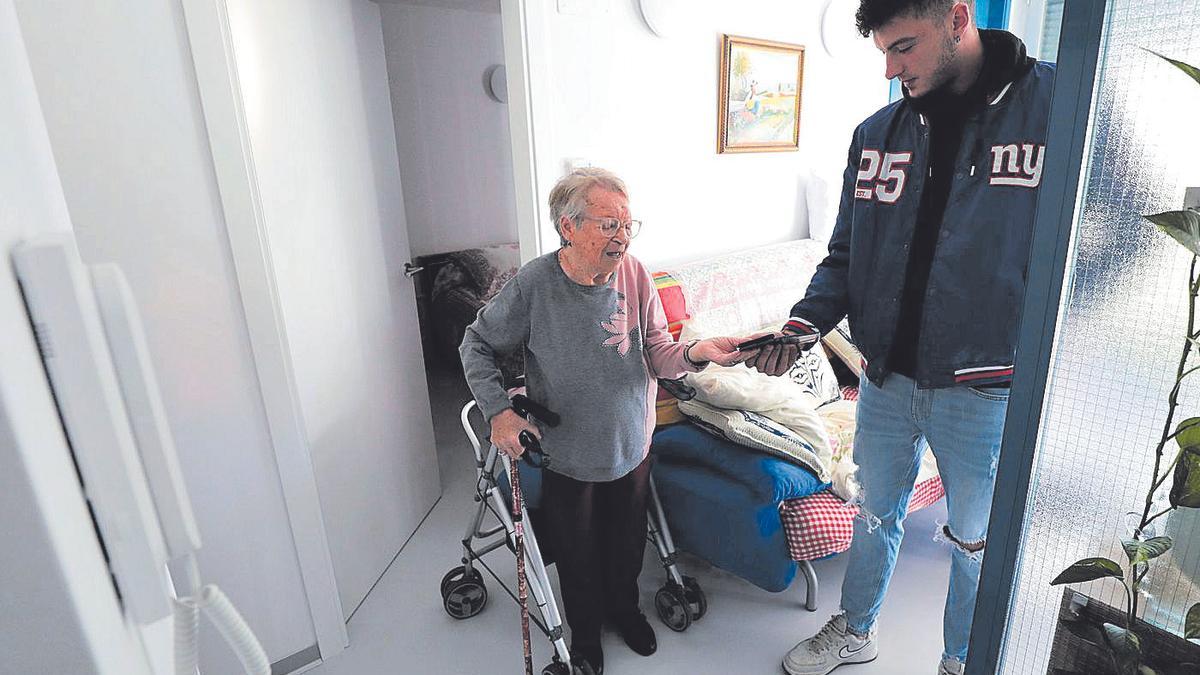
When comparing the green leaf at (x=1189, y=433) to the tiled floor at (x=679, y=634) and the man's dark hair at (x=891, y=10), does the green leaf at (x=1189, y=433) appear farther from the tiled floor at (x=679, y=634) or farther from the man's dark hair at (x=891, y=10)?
the tiled floor at (x=679, y=634)

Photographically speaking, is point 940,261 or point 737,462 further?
point 737,462

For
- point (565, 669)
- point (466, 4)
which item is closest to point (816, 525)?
point (565, 669)

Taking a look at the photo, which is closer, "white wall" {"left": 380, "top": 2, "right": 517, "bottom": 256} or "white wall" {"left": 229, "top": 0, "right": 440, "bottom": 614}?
"white wall" {"left": 229, "top": 0, "right": 440, "bottom": 614}

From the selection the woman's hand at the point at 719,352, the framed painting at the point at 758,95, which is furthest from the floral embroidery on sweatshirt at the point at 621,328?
the framed painting at the point at 758,95

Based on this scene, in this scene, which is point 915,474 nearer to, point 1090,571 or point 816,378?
point 1090,571

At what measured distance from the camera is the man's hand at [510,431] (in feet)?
4.91

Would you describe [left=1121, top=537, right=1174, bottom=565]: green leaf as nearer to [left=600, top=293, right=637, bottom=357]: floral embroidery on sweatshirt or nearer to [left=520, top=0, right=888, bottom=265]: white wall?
[left=600, top=293, right=637, bottom=357]: floral embroidery on sweatshirt

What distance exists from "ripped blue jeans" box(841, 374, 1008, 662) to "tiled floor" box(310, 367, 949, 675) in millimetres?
232

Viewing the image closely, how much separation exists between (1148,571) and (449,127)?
3692 mm

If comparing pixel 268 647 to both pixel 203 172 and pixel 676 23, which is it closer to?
pixel 203 172

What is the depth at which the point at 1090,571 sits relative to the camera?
3.06 feet

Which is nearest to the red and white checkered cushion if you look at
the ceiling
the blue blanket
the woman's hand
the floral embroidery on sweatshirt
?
the blue blanket

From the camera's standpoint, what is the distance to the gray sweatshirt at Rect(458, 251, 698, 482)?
1.54 metres

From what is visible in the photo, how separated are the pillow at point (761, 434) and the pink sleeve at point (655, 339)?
350 mm
